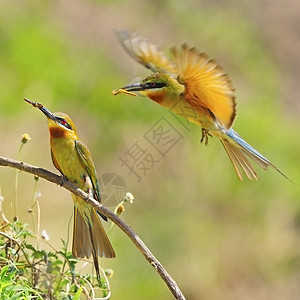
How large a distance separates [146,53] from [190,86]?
0.33 ft

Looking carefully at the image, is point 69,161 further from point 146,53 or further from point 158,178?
point 158,178

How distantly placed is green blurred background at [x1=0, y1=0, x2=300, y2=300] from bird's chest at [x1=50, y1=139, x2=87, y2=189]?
4.20 feet

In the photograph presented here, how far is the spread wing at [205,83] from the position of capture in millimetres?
1286

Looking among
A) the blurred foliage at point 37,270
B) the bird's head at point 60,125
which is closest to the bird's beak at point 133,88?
the bird's head at point 60,125

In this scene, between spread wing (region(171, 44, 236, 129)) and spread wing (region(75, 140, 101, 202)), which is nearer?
spread wing (region(171, 44, 236, 129))

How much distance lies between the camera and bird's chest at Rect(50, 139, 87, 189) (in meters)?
1.45

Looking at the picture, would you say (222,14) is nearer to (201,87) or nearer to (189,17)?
(189,17)

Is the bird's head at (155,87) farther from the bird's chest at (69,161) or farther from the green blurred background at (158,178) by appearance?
the green blurred background at (158,178)

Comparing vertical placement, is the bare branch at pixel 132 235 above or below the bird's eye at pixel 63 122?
below

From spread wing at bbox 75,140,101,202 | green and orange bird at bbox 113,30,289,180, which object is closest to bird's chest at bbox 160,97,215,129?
green and orange bird at bbox 113,30,289,180

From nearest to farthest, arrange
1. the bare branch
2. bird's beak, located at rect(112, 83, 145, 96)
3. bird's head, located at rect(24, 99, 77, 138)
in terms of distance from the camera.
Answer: the bare branch, bird's beak, located at rect(112, 83, 145, 96), bird's head, located at rect(24, 99, 77, 138)

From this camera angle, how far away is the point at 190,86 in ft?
4.47

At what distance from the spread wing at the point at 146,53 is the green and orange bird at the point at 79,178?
0.18 meters

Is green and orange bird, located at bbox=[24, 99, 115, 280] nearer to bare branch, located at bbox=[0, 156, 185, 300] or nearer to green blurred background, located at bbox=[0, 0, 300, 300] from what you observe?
bare branch, located at bbox=[0, 156, 185, 300]
